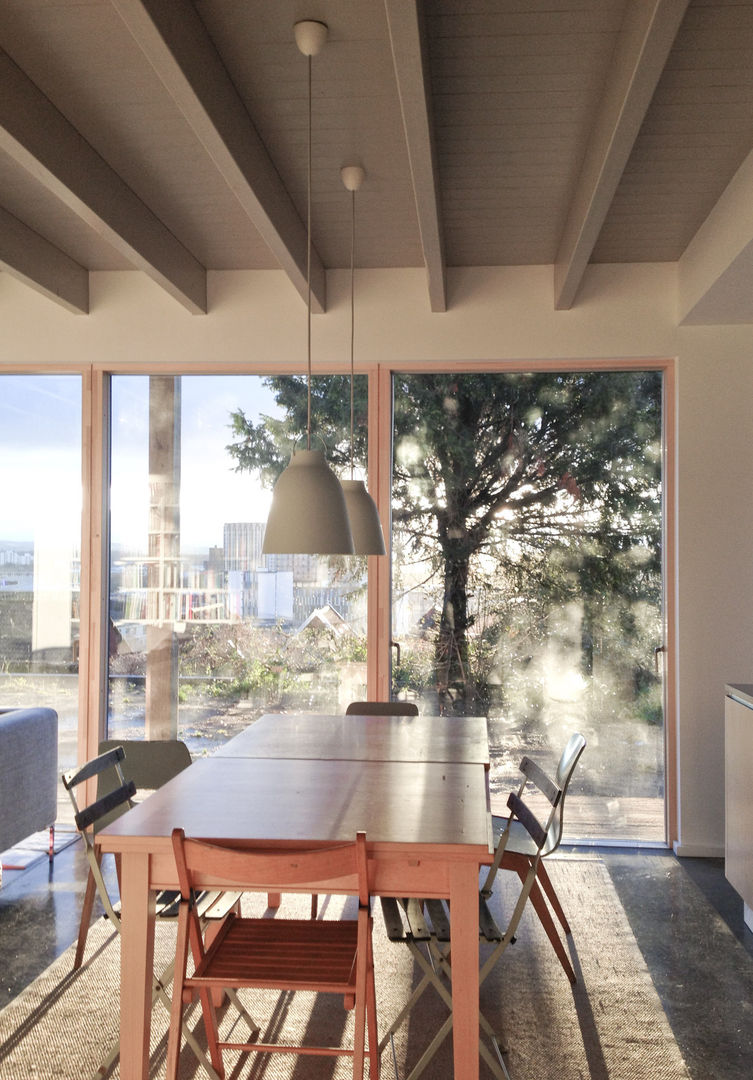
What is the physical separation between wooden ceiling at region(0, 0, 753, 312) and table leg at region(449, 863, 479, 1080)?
243 centimetres

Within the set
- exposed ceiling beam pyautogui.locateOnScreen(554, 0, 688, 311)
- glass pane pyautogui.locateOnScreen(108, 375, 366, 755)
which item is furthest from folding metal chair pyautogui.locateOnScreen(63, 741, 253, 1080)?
exposed ceiling beam pyautogui.locateOnScreen(554, 0, 688, 311)

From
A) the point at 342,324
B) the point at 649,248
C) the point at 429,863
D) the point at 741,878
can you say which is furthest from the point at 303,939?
the point at 649,248

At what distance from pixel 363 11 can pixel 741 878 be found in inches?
152

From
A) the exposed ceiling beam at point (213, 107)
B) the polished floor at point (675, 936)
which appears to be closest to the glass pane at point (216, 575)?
the polished floor at point (675, 936)

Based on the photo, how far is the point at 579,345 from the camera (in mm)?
5348

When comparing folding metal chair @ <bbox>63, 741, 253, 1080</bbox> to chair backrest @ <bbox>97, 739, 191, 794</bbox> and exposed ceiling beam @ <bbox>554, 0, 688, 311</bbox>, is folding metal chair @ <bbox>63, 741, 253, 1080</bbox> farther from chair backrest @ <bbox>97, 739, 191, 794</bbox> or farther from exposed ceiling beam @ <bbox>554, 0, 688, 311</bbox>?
exposed ceiling beam @ <bbox>554, 0, 688, 311</bbox>

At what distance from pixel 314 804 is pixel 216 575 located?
291 centimetres

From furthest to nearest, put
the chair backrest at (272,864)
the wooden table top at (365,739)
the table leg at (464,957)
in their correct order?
the wooden table top at (365,739) < the table leg at (464,957) < the chair backrest at (272,864)

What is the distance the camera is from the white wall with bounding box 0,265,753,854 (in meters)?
5.19

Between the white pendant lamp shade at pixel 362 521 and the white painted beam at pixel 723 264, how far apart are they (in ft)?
6.53

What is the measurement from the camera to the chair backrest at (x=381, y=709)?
15.8 ft

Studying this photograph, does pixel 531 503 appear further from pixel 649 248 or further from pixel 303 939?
pixel 303 939

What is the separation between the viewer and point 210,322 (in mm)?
5516

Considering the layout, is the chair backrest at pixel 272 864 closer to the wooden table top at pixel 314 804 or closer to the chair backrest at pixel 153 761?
the wooden table top at pixel 314 804
